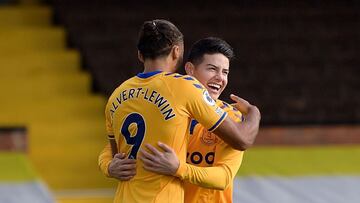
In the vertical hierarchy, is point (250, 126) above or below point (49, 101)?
above

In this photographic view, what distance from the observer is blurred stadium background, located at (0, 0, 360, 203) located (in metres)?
8.72

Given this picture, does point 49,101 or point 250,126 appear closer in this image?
point 250,126

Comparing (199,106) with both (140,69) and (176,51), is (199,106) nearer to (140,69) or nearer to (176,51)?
(176,51)

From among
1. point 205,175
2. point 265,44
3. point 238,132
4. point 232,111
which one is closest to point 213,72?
point 232,111

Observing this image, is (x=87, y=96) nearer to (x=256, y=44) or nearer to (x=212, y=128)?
(x=256, y=44)

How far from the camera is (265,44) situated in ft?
34.6

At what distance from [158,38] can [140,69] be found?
220 inches

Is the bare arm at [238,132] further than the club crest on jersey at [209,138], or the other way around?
the club crest on jersey at [209,138]

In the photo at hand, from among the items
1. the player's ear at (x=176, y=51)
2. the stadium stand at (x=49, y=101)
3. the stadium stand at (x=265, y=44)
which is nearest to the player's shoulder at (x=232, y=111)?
the player's ear at (x=176, y=51)

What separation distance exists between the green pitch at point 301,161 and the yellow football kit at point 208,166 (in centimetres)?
321

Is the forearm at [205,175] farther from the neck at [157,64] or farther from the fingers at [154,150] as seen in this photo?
the neck at [157,64]

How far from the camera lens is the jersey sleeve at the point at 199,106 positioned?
4.12m

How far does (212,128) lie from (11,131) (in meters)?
4.62

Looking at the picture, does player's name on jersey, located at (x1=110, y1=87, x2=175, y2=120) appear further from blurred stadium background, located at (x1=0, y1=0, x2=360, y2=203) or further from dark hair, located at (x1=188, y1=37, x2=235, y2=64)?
blurred stadium background, located at (x1=0, y1=0, x2=360, y2=203)
